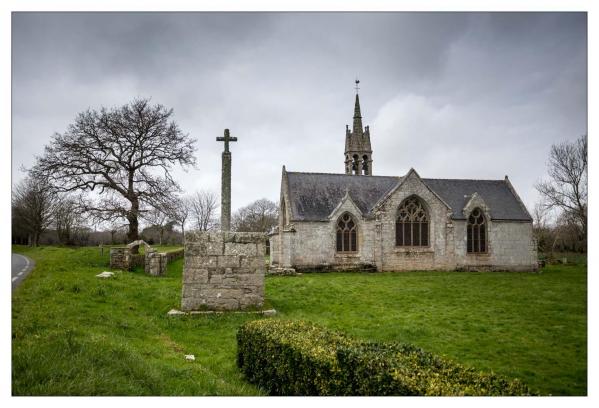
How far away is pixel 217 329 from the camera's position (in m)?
9.64

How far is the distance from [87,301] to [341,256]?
17752 mm

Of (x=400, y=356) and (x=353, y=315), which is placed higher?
(x=400, y=356)

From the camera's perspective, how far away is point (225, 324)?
9914 millimetres

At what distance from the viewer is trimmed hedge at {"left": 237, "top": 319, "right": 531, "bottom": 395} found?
390cm

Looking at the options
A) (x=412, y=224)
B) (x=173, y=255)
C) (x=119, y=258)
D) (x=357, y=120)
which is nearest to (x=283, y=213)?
(x=173, y=255)

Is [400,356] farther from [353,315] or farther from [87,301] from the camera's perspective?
[87,301]

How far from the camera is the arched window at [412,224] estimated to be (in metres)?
27.2

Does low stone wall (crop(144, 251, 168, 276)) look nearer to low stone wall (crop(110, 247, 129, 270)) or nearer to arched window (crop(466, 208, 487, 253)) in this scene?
low stone wall (crop(110, 247, 129, 270))

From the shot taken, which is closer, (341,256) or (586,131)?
(586,131)

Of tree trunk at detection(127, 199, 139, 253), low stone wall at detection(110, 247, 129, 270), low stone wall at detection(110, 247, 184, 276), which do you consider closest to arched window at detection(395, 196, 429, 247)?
low stone wall at detection(110, 247, 184, 276)

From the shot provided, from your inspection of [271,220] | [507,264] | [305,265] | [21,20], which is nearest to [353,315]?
[21,20]
